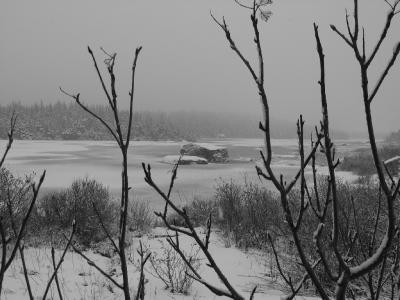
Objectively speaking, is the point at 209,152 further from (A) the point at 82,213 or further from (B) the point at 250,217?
(A) the point at 82,213

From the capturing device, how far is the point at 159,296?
540 cm

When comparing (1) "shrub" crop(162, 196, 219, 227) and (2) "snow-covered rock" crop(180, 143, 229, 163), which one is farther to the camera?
(2) "snow-covered rock" crop(180, 143, 229, 163)

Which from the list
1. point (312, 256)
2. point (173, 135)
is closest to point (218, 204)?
point (312, 256)

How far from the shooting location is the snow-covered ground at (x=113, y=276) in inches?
204

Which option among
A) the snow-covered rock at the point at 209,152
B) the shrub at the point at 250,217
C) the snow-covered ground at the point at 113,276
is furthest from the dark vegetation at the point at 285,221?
the snow-covered rock at the point at 209,152

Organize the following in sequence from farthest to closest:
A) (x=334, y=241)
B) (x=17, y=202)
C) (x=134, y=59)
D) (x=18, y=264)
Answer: (x=17, y=202) < (x=18, y=264) < (x=134, y=59) < (x=334, y=241)

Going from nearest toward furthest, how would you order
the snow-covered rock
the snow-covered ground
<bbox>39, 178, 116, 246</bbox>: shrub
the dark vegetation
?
1. the dark vegetation
2. the snow-covered ground
3. <bbox>39, 178, 116, 246</bbox>: shrub
4. the snow-covered rock

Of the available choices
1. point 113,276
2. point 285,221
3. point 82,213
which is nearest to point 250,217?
point 113,276

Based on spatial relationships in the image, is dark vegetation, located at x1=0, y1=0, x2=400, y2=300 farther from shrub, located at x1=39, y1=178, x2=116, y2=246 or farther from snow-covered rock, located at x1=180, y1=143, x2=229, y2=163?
snow-covered rock, located at x1=180, y1=143, x2=229, y2=163

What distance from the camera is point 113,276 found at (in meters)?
6.32

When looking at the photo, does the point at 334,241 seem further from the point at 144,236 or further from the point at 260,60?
the point at 144,236

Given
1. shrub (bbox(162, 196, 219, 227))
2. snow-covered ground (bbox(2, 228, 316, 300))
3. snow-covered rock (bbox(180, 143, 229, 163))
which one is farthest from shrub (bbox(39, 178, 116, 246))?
snow-covered rock (bbox(180, 143, 229, 163))

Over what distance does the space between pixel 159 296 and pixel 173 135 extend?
85596mm

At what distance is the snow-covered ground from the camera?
519cm
